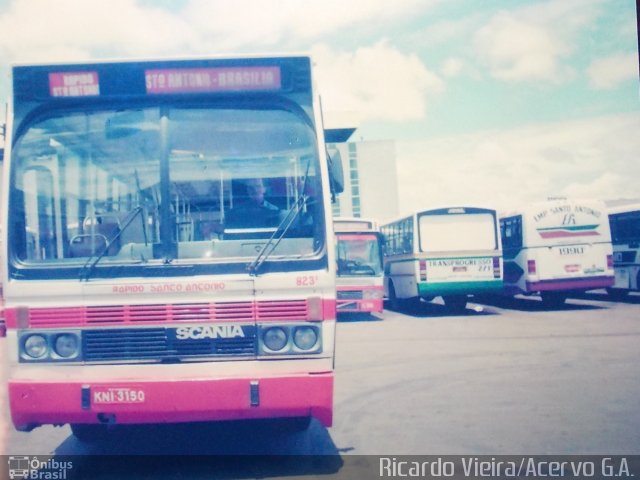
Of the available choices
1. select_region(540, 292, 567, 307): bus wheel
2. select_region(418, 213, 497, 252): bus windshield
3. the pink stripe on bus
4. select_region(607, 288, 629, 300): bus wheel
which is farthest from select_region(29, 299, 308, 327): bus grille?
select_region(607, 288, 629, 300): bus wheel

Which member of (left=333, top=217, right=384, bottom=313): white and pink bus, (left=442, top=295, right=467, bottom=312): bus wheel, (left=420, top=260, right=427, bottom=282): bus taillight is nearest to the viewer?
(left=333, top=217, right=384, bottom=313): white and pink bus

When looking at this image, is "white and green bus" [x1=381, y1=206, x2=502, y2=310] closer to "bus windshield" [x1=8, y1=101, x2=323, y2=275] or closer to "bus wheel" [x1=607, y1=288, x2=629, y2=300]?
"bus wheel" [x1=607, y1=288, x2=629, y2=300]

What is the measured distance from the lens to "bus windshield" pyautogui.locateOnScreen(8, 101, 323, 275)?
4.50m

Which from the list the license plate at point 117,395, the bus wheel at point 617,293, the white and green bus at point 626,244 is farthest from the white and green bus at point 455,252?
the license plate at point 117,395

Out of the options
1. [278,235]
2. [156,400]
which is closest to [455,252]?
[278,235]

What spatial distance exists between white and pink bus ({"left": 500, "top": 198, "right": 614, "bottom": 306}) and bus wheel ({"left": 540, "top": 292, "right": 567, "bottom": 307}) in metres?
0.48

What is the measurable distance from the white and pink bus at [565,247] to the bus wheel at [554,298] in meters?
0.48

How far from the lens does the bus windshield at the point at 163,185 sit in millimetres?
4504

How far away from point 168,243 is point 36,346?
1.17 metres

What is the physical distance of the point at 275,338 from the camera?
Result: 438 centimetres

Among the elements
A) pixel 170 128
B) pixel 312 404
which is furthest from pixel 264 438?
pixel 170 128

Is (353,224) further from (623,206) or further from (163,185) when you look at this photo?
(163,185)

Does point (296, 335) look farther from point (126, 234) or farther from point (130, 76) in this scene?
point (130, 76)

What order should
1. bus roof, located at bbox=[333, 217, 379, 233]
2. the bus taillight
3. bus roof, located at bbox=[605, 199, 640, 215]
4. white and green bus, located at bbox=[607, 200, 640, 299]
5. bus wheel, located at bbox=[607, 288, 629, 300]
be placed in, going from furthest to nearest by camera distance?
A: 1. bus wheel, located at bbox=[607, 288, 629, 300]
2. bus roof, located at bbox=[605, 199, 640, 215]
3. white and green bus, located at bbox=[607, 200, 640, 299]
4. bus roof, located at bbox=[333, 217, 379, 233]
5. the bus taillight
